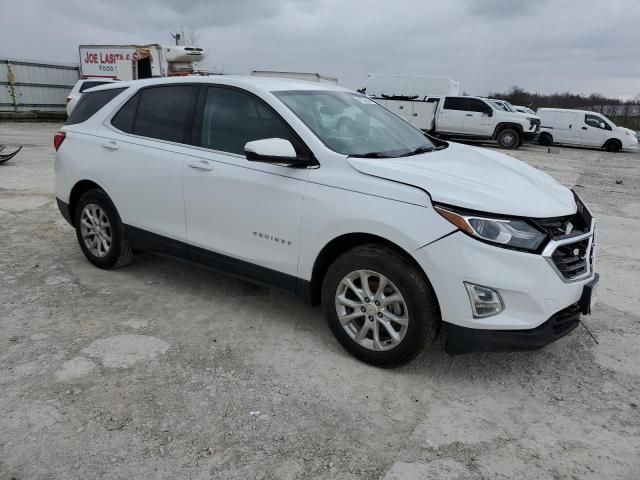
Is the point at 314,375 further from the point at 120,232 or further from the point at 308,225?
the point at 120,232

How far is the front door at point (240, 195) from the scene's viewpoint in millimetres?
3309

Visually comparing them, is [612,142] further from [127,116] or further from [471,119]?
[127,116]

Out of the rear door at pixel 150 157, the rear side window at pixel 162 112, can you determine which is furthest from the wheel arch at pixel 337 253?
the rear side window at pixel 162 112

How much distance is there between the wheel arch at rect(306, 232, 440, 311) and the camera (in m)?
2.92

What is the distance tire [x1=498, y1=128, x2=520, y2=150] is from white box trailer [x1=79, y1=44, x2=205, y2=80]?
13167 mm

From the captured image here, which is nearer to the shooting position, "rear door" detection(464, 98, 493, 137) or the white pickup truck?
the white pickup truck

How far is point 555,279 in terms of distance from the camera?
273 cm

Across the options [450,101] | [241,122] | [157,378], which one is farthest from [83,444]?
[450,101]

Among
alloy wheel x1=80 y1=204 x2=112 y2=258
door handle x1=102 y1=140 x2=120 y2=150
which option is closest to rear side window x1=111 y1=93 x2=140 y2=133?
door handle x1=102 y1=140 x2=120 y2=150

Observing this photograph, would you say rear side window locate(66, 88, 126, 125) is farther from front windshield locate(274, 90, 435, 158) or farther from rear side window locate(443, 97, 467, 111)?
rear side window locate(443, 97, 467, 111)

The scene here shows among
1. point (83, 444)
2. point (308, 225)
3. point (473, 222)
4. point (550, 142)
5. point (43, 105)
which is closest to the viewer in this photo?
point (83, 444)

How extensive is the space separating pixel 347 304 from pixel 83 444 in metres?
1.63

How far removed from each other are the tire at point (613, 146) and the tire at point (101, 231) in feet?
72.7

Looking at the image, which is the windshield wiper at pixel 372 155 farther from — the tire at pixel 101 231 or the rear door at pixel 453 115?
the rear door at pixel 453 115
